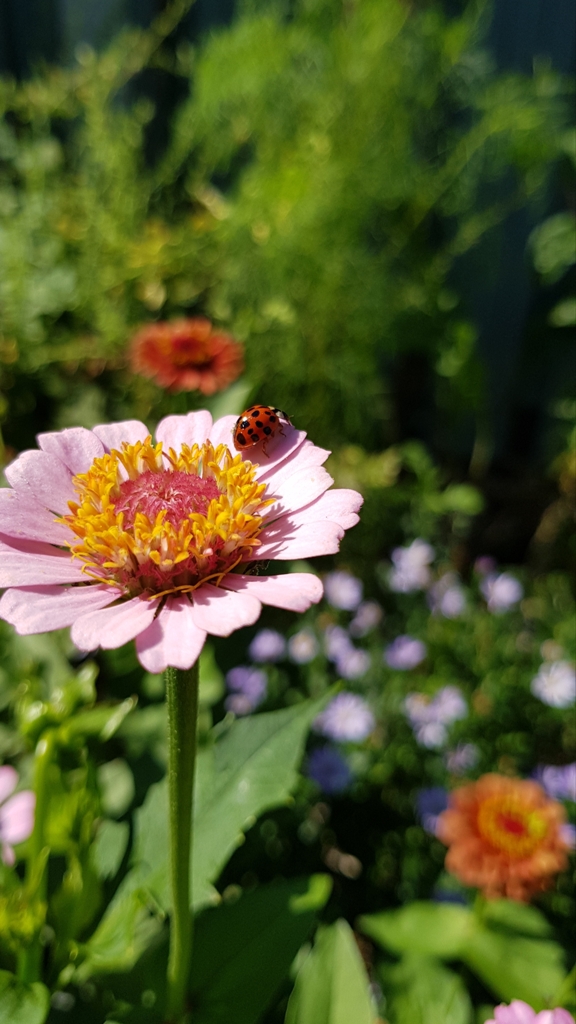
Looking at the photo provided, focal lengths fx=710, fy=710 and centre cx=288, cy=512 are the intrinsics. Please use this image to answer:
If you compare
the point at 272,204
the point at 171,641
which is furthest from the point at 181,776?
the point at 272,204

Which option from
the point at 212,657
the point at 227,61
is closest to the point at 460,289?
the point at 227,61

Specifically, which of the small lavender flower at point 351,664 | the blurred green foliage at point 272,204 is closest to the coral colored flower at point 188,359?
the blurred green foliage at point 272,204

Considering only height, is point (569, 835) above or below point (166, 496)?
below

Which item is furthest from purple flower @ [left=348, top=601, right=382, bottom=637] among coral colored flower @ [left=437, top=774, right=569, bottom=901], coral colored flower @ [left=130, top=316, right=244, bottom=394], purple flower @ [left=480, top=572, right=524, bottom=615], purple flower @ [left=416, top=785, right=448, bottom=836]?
coral colored flower @ [left=130, top=316, right=244, bottom=394]

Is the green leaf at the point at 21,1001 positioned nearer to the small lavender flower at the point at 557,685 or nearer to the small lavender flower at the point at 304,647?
the small lavender flower at the point at 304,647

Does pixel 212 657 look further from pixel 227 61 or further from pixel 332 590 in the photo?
pixel 227 61

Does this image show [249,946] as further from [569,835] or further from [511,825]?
[569,835]

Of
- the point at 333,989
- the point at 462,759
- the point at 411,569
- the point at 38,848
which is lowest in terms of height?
the point at 462,759
